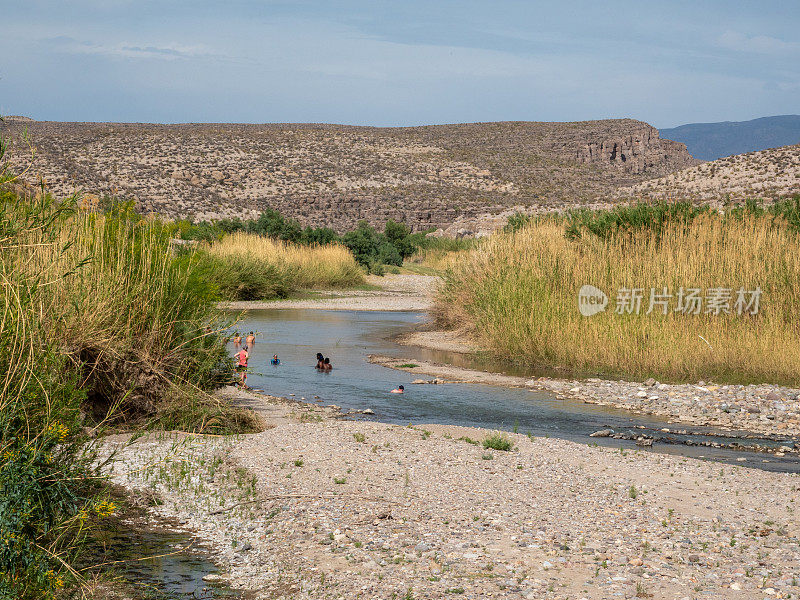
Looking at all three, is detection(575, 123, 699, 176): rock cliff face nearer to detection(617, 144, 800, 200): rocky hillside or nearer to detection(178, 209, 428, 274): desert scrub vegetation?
detection(617, 144, 800, 200): rocky hillside

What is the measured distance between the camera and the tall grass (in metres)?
30.8

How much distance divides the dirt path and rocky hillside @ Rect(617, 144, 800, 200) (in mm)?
14146

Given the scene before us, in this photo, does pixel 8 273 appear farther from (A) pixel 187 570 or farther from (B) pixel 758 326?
(B) pixel 758 326

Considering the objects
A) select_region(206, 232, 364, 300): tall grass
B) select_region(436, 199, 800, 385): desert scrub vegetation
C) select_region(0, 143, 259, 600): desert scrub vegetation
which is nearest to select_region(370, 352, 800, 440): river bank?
select_region(436, 199, 800, 385): desert scrub vegetation

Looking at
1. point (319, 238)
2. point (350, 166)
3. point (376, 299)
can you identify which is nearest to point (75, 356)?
point (376, 299)

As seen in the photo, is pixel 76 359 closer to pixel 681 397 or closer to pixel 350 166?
pixel 681 397

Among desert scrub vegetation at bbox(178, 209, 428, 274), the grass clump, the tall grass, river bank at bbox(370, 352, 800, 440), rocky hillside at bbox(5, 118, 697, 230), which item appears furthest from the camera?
rocky hillside at bbox(5, 118, 697, 230)

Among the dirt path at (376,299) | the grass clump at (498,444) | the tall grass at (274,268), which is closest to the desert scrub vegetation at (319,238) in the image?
the dirt path at (376,299)

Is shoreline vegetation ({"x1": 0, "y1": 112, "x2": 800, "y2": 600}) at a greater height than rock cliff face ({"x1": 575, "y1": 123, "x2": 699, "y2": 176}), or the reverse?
A: rock cliff face ({"x1": 575, "y1": 123, "x2": 699, "y2": 176})

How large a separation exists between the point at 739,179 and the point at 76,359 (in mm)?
46065

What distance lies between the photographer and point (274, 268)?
3241cm

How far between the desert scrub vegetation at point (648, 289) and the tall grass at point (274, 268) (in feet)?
36.9

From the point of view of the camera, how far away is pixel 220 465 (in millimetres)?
8539

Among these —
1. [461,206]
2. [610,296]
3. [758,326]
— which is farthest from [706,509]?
[461,206]
